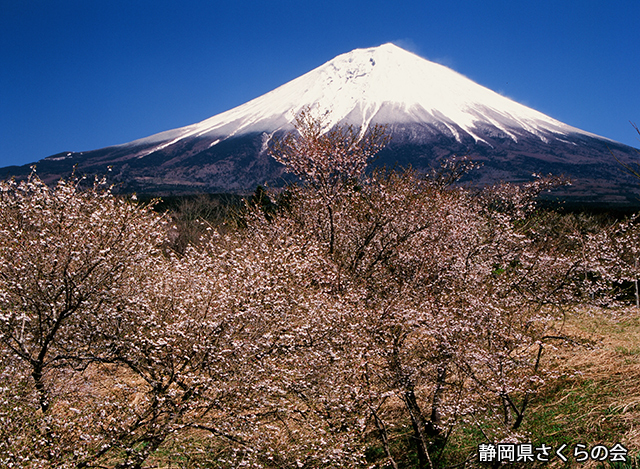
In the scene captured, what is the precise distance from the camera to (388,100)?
16462 cm

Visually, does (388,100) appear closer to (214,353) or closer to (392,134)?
(392,134)

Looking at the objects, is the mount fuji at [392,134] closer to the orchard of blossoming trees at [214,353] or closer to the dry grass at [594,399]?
the dry grass at [594,399]

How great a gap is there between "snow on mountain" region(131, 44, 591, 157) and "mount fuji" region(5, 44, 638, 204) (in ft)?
1.51

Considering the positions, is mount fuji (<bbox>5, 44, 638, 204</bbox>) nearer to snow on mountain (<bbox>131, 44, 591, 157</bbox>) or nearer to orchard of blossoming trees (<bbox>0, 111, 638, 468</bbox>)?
snow on mountain (<bbox>131, 44, 591, 157</bbox>)

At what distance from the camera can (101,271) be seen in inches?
237

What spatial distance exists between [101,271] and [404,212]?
6.77 metres

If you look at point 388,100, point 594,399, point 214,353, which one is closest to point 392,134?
point 388,100

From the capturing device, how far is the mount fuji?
135875mm

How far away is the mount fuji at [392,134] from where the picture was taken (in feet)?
446

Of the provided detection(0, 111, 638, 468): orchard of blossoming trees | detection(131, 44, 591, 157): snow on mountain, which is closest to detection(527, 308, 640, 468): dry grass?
detection(0, 111, 638, 468): orchard of blossoming trees

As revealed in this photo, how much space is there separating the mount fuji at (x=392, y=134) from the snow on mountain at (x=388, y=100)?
46 cm

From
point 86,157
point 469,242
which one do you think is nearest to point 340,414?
point 469,242

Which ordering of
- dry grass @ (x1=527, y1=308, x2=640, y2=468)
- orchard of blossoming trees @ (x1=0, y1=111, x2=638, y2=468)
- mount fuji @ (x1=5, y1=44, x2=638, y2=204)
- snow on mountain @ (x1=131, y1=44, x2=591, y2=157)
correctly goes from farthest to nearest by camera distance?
snow on mountain @ (x1=131, y1=44, x2=591, y2=157)
mount fuji @ (x1=5, y1=44, x2=638, y2=204)
dry grass @ (x1=527, y1=308, x2=640, y2=468)
orchard of blossoming trees @ (x1=0, y1=111, x2=638, y2=468)

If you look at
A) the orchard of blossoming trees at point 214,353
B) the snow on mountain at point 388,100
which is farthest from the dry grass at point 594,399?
the snow on mountain at point 388,100
